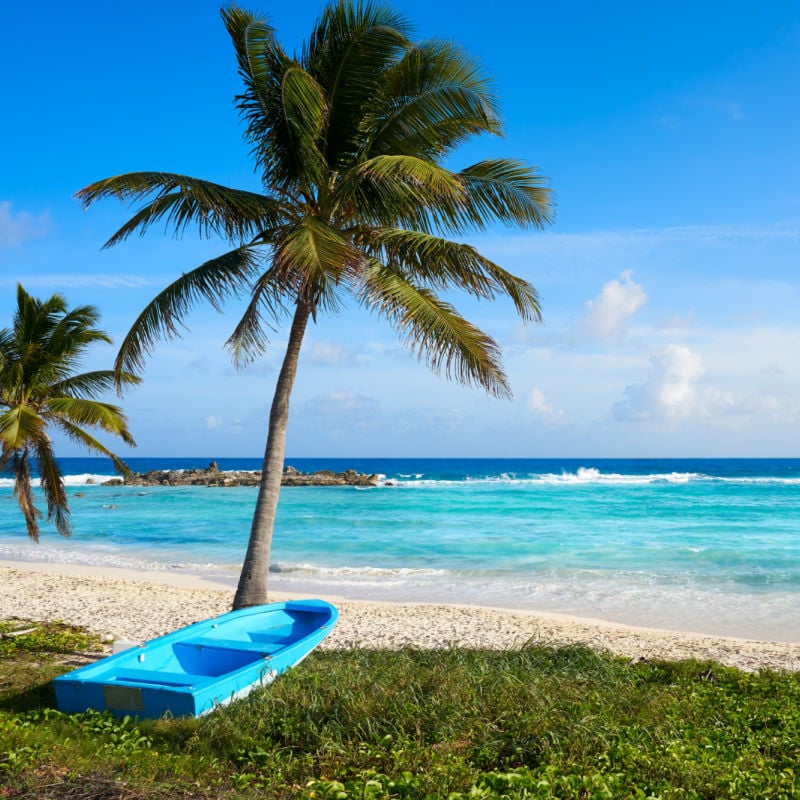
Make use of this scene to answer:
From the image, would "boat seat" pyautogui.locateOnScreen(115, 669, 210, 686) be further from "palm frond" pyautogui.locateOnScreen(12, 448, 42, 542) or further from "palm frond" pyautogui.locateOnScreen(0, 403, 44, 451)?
"palm frond" pyautogui.locateOnScreen(12, 448, 42, 542)

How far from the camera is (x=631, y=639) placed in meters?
11.0

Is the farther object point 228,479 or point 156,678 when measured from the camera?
point 228,479

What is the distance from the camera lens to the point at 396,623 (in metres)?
11.7

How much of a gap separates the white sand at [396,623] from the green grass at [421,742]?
278cm

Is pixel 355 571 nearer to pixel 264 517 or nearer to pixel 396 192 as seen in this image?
pixel 264 517

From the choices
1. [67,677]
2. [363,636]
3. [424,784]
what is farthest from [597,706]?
[363,636]

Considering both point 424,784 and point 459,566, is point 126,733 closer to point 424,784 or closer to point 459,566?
point 424,784

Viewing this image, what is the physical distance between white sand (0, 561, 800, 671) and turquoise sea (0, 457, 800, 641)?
157 centimetres

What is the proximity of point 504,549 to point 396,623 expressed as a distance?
11.7 meters

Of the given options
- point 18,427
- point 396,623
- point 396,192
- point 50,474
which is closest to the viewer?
point 396,192

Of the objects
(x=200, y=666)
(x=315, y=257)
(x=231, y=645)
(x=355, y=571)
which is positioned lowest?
(x=355, y=571)

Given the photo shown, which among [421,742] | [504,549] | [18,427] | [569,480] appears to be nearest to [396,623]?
[421,742]

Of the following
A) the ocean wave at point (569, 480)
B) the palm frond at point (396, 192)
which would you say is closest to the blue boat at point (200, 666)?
the palm frond at point (396, 192)

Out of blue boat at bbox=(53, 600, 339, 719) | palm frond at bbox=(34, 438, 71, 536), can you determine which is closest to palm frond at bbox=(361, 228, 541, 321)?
blue boat at bbox=(53, 600, 339, 719)
